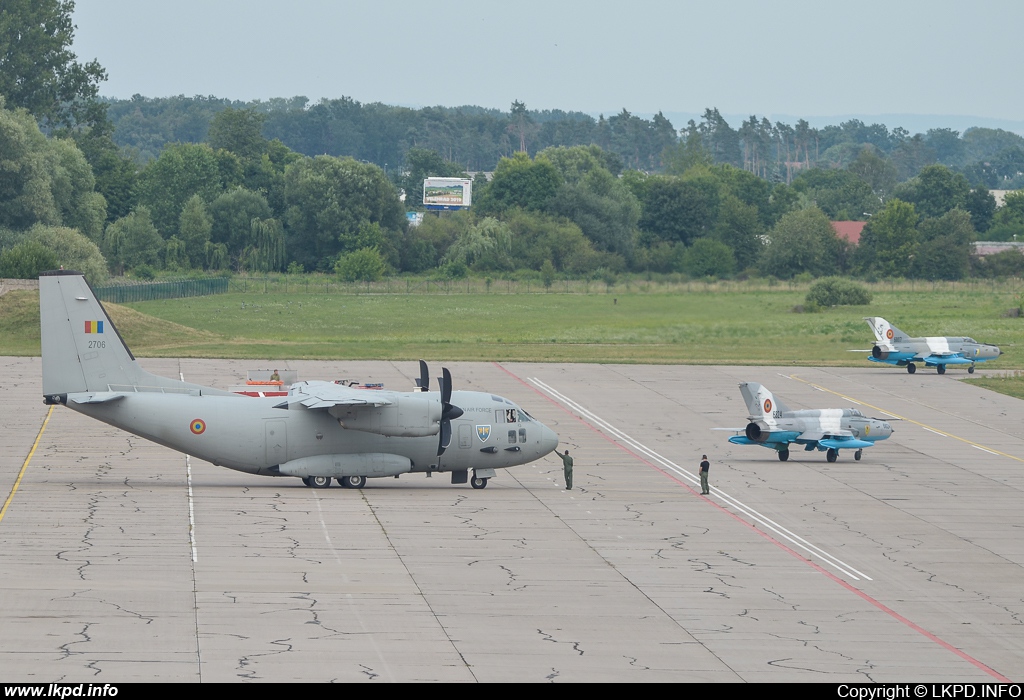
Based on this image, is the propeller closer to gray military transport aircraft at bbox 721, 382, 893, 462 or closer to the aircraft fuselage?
the aircraft fuselage

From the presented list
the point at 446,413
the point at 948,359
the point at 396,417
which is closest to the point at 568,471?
the point at 446,413

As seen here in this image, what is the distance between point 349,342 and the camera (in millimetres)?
85750

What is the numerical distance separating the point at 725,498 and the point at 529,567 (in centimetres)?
1233

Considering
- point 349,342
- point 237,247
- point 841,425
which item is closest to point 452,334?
point 349,342

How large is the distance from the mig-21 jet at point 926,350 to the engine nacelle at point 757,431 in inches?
A: 1064

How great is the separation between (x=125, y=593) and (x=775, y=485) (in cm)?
2483

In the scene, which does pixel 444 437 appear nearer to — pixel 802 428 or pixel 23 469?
pixel 23 469

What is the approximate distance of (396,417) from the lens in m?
40.6

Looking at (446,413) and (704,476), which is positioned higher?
(446,413)

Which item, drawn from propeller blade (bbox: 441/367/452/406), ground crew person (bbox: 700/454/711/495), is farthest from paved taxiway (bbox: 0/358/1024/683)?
propeller blade (bbox: 441/367/452/406)

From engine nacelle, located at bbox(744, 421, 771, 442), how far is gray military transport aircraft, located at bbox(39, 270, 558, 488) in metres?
11.8
